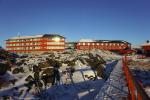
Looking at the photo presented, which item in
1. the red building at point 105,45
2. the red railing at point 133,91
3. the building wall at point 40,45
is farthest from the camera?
the red building at point 105,45

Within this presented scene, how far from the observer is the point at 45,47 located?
4136 inches

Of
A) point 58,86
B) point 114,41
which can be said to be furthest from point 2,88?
point 114,41

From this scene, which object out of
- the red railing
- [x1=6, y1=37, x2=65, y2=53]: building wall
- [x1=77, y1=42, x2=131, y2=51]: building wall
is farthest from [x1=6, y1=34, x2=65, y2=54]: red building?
the red railing

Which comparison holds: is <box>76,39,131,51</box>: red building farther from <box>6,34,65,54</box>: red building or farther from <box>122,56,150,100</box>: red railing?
<box>122,56,150,100</box>: red railing

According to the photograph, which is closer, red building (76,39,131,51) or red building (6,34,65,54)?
red building (6,34,65,54)

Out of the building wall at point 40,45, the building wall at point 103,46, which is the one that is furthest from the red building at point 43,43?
the building wall at point 103,46

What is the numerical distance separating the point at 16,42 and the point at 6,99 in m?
96.7

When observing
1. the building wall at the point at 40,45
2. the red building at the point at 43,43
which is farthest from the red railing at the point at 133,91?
the building wall at the point at 40,45

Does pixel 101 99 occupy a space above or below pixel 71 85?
above

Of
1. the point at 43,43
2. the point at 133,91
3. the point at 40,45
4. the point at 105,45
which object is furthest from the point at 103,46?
the point at 133,91

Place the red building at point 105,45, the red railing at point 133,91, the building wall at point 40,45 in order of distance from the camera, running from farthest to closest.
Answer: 1. the red building at point 105,45
2. the building wall at point 40,45
3. the red railing at point 133,91

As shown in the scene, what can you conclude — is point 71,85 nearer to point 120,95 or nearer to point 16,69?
point 16,69

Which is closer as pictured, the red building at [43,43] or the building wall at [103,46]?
the red building at [43,43]

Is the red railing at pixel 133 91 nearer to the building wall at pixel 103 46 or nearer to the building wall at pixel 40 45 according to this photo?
the building wall at pixel 40 45
